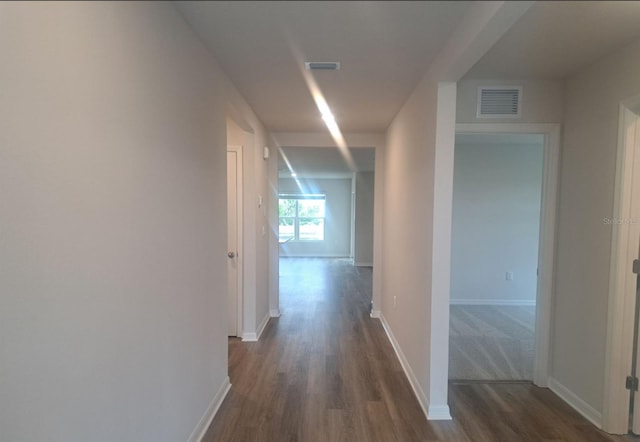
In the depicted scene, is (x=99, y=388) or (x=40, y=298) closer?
(x=40, y=298)

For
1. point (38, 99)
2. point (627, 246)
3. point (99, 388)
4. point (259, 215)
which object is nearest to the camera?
point (38, 99)

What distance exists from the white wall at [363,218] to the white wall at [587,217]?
5.97 metres

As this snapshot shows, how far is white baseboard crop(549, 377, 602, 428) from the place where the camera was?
2.18m

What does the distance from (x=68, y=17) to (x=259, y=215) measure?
8.93 ft

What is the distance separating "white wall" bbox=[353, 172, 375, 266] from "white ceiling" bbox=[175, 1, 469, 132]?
18.5 ft

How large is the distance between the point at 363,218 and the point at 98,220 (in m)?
7.68

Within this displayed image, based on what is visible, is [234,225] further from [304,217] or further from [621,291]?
[304,217]

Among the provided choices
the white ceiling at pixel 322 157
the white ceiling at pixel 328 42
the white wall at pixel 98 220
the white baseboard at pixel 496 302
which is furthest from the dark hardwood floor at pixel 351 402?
the white ceiling at pixel 322 157

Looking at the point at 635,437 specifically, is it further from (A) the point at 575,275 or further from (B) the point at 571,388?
(A) the point at 575,275

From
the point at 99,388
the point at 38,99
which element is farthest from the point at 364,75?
the point at 99,388

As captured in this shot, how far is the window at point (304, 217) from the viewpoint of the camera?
33.2 ft

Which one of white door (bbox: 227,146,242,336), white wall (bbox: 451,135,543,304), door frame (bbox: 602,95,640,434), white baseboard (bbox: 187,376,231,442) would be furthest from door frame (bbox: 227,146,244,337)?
white wall (bbox: 451,135,543,304)

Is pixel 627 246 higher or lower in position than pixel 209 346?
higher

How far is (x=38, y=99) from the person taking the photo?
837mm
